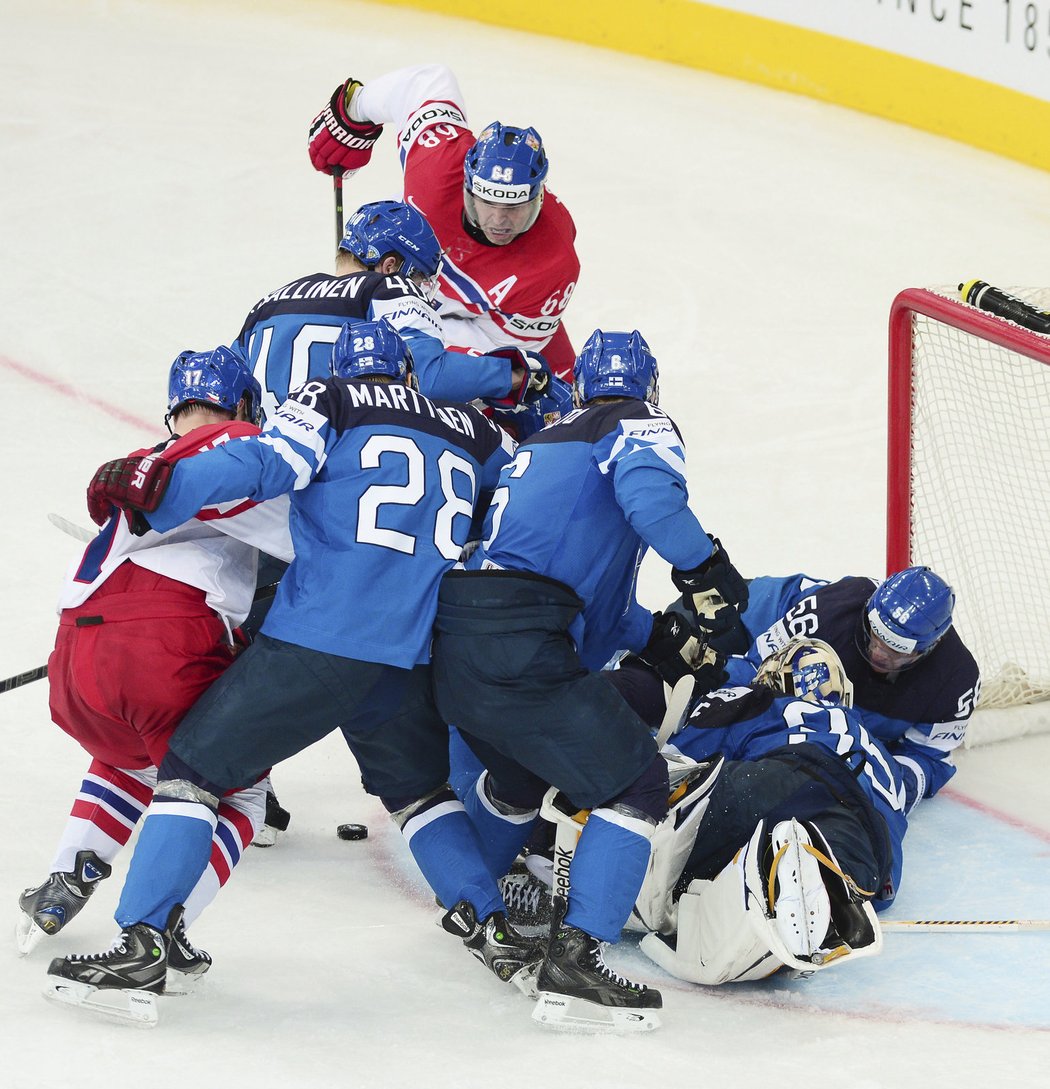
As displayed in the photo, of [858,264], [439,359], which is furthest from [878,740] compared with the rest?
[858,264]

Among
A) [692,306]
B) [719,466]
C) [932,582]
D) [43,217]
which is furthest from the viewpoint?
[43,217]

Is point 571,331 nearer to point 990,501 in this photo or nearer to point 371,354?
point 990,501

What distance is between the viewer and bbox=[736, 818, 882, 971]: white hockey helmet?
3.13 m

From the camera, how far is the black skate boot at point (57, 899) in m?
3.26

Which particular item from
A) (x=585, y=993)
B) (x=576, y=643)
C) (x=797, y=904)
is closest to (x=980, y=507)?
(x=576, y=643)

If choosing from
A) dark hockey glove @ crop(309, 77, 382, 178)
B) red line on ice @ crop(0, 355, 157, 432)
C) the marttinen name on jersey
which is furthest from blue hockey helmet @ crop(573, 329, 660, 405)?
red line on ice @ crop(0, 355, 157, 432)

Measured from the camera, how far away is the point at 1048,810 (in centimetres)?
420

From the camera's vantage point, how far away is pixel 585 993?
311 centimetres

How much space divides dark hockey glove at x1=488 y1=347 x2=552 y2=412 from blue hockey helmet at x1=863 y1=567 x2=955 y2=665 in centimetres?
97

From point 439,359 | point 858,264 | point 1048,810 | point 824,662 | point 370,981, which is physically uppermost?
point 858,264

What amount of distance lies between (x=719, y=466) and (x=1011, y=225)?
8.09 feet

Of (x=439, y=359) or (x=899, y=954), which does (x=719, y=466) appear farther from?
(x=899, y=954)

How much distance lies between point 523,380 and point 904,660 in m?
1.09

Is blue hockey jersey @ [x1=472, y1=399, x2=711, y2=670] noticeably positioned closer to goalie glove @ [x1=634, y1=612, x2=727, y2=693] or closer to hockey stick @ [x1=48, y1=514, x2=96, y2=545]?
goalie glove @ [x1=634, y1=612, x2=727, y2=693]
